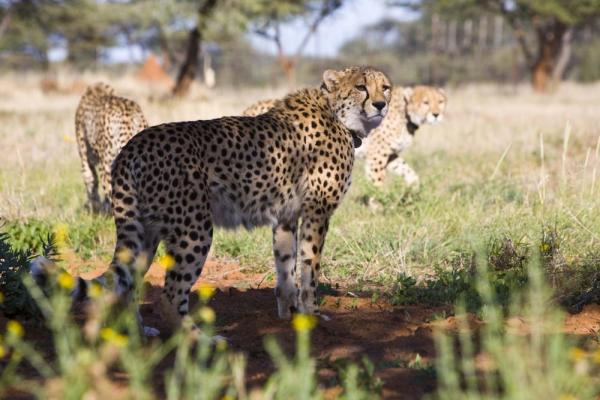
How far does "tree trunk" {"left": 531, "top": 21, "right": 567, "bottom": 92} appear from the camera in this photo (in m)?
28.4

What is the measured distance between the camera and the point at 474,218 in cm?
565

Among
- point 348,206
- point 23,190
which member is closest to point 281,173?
point 348,206

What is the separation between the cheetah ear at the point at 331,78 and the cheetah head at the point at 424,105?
12.4 ft

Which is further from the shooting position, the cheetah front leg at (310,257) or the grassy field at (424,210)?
the grassy field at (424,210)

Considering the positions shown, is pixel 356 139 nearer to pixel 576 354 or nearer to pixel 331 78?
pixel 331 78

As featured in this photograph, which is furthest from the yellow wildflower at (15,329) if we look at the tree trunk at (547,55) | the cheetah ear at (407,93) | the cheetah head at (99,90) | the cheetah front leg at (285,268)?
the tree trunk at (547,55)

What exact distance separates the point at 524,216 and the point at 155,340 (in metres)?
3.02

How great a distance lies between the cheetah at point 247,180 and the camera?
340 cm

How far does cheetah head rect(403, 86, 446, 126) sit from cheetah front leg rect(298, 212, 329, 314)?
427 centimetres

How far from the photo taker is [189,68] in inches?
748

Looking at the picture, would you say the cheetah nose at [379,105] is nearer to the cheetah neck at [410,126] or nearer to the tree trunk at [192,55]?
the cheetah neck at [410,126]

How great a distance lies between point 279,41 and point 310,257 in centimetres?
2328

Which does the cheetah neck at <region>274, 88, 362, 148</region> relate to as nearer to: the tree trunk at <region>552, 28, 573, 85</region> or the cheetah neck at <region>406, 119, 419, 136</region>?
the cheetah neck at <region>406, 119, 419, 136</region>

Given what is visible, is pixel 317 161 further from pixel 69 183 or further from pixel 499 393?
pixel 69 183
